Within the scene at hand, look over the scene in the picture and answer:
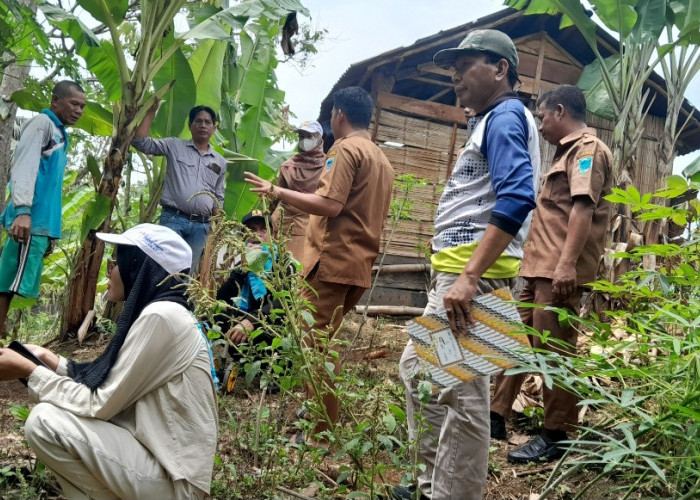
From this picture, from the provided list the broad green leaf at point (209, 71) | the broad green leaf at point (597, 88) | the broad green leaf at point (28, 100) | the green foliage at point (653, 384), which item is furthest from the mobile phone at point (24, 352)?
the broad green leaf at point (597, 88)

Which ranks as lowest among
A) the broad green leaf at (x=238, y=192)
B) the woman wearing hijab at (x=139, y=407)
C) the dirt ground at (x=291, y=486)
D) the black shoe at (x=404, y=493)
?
the dirt ground at (x=291, y=486)

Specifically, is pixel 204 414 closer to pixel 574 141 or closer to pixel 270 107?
pixel 574 141

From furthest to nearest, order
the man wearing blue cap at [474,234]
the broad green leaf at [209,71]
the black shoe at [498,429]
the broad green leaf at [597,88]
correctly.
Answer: the broad green leaf at [597,88]
the broad green leaf at [209,71]
the black shoe at [498,429]
the man wearing blue cap at [474,234]

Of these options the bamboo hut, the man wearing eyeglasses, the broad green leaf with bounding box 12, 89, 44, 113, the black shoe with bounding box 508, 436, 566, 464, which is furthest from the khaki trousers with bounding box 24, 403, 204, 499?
the bamboo hut

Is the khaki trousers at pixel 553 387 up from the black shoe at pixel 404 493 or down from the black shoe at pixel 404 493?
up

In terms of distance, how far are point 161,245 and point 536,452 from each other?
222 cm

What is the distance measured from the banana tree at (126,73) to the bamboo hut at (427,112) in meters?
3.21

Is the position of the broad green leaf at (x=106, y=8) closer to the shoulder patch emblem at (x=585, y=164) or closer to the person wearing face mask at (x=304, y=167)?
the person wearing face mask at (x=304, y=167)

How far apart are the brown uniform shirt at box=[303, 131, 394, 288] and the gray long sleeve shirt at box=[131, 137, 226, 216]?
6.24 feet

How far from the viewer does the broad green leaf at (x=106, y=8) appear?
16.0 feet

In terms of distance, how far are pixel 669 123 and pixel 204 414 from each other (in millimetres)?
6452

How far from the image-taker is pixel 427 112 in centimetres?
895

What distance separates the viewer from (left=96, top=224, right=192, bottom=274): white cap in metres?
2.46

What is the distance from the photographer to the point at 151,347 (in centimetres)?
224
